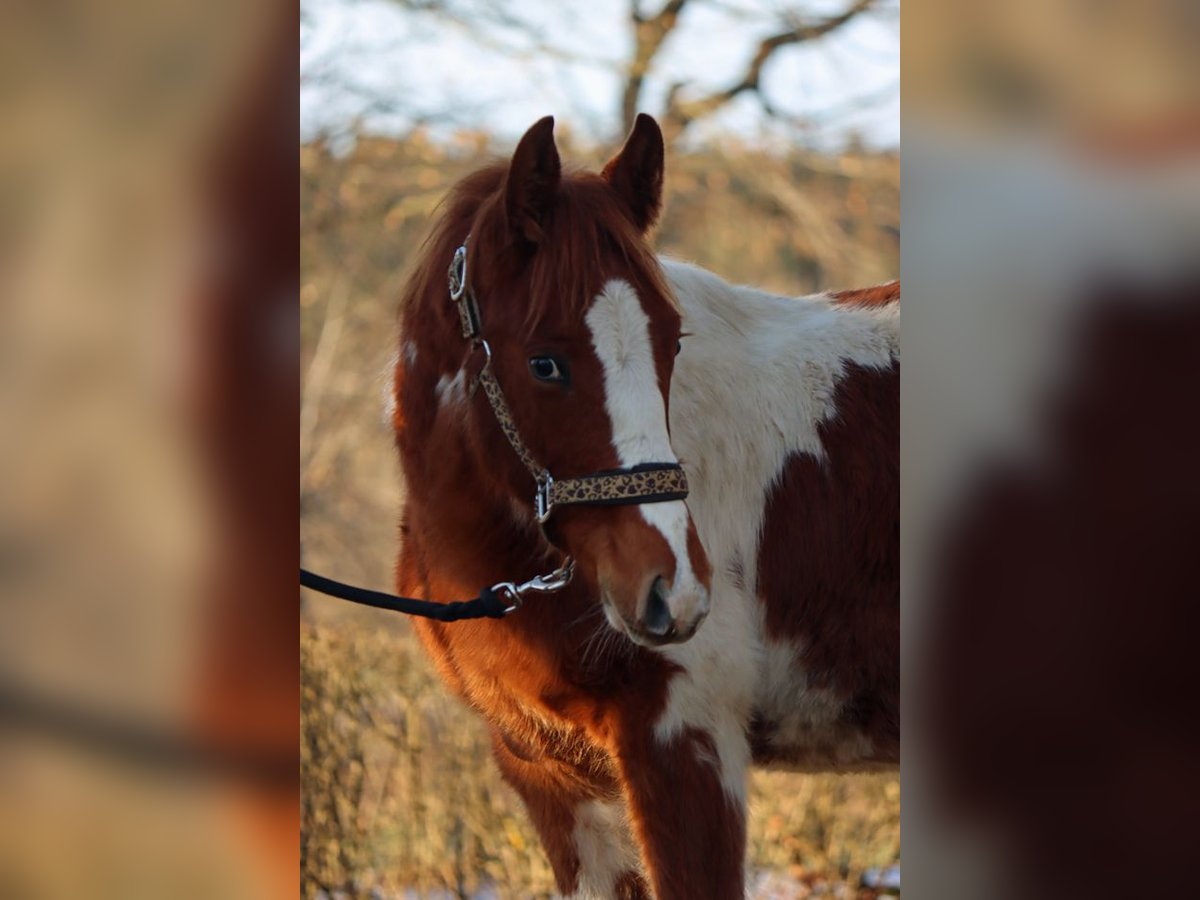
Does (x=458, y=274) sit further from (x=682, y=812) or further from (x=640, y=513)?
(x=682, y=812)

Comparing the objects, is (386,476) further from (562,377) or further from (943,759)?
(943,759)

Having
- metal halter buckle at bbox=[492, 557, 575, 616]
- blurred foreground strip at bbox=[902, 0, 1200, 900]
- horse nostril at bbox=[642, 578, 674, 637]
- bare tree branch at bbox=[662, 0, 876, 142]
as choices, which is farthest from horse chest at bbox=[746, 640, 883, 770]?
blurred foreground strip at bbox=[902, 0, 1200, 900]

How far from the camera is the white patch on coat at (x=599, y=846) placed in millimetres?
2629

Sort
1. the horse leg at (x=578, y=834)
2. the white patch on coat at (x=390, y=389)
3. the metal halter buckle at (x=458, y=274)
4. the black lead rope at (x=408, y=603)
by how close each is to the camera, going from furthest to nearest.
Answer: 1. the horse leg at (x=578, y=834)
2. the white patch on coat at (x=390, y=389)
3. the metal halter buckle at (x=458, y=274)
4. the black lead rope at (x=408, y=603)

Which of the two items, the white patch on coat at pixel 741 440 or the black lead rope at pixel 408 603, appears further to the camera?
the white patch on coat at pixel 741 440

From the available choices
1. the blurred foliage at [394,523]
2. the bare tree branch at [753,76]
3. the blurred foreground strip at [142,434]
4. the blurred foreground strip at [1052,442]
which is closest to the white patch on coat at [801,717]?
the blurred foliage at [394,523]

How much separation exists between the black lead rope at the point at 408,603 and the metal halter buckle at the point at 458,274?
1.91ft

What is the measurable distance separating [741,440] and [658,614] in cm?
74

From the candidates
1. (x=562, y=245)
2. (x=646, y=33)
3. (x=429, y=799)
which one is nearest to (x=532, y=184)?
(x=562, y=245)

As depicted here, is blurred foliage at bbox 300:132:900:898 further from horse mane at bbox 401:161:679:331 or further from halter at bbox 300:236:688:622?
halter at bbox 300:236:688:622

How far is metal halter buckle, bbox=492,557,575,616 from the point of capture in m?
2.05

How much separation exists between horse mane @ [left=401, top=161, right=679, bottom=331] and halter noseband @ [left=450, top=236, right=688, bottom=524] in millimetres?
36

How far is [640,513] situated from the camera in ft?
6.31

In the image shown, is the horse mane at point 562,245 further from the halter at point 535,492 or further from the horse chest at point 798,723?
the horse chest at point 798,723
